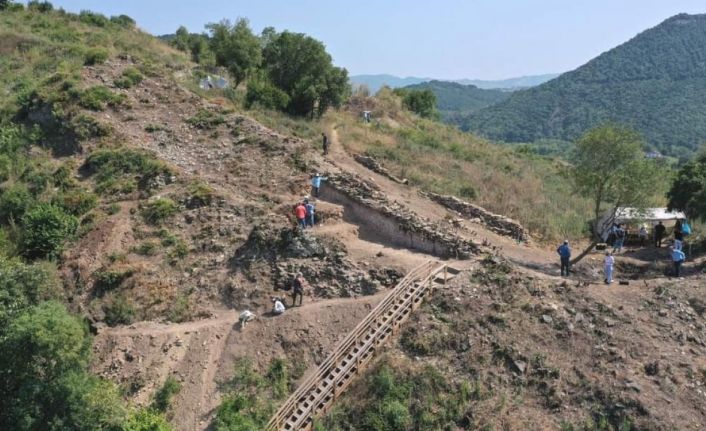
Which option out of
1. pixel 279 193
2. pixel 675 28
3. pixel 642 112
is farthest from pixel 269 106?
pixel 675 28

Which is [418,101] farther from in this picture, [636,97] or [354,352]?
[636,97]

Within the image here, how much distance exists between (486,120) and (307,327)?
13222cm

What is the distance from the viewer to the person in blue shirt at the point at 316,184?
75.3ft

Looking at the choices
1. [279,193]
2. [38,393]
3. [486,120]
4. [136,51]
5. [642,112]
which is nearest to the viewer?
[38,393]

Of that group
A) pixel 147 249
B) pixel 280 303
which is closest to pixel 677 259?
pixel 280 303

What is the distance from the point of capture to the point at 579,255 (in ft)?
69.6

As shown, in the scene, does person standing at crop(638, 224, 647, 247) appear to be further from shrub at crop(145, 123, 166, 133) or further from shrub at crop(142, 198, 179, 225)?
shrub at crop(145, 123, 166, 133)

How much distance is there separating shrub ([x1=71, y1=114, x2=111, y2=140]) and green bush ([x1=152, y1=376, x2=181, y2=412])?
14929 mm

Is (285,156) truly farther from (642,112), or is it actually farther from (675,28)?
(675,28)

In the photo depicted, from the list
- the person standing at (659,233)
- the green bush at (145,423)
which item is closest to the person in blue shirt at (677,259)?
the person standing at (659,233)

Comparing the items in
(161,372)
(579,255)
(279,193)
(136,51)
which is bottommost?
(161,372)

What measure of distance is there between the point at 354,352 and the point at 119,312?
7.48 m

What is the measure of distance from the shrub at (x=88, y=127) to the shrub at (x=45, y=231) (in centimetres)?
575

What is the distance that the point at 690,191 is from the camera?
879 inches
